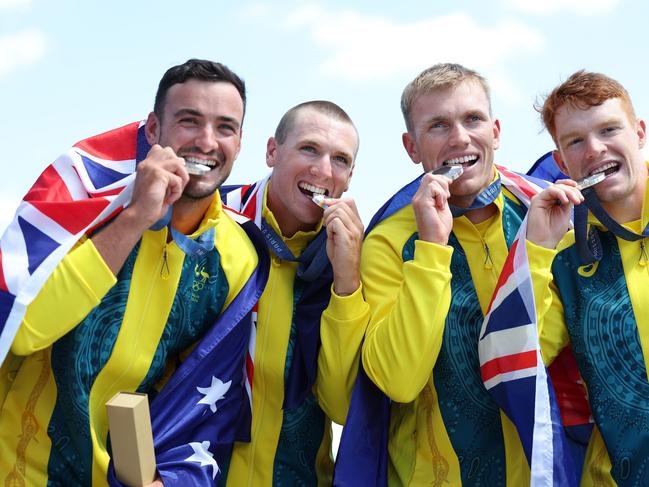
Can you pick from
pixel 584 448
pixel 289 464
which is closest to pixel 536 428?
pixel 584 448

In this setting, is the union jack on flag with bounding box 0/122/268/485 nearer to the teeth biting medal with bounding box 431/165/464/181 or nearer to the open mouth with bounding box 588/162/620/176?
the teeth biting medal with bounding box 431/165/464/181

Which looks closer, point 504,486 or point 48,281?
point 48,281

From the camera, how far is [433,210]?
4.35 m

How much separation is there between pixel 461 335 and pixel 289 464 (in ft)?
3.89

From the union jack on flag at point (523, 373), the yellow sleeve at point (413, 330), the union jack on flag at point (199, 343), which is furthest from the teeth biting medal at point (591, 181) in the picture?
the union jack on flag at point (199, 343)

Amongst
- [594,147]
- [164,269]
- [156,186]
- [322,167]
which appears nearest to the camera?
[156,186]

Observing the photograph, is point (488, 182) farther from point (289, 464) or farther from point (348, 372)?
point (289, 464)

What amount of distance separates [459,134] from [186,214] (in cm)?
156

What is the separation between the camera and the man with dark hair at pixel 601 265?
13.4 feet

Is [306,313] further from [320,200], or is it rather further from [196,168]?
[196,168]

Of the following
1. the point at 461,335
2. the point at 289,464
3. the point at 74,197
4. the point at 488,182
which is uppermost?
the point at 488,182

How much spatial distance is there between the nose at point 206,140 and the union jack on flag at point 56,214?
455 millimetres

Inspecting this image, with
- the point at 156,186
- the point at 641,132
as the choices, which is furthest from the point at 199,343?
the point at 641,132

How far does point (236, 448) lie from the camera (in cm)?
468
